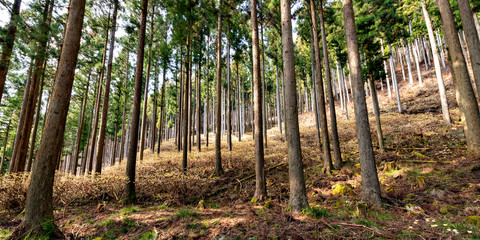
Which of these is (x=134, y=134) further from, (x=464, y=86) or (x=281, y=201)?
(x=464, y=86)

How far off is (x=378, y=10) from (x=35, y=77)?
24.9 metres

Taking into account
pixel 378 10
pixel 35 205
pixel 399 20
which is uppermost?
pixel 378 10

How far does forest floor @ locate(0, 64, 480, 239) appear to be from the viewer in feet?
10.6

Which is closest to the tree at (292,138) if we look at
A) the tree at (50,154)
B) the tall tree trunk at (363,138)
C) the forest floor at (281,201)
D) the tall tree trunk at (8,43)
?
the forest floor at (281,201)

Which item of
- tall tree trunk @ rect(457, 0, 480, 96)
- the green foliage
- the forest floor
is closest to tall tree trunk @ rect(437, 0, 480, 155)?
tall tree trunk @ rect(457, 0, 480, 96)

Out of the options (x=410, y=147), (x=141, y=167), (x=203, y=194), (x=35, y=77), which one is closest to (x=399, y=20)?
(x=410, y=147)

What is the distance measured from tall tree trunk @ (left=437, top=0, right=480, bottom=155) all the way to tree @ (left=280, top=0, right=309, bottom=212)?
21.5 ft

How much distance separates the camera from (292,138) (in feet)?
14.7

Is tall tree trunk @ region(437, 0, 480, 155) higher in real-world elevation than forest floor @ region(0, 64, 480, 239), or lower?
higher

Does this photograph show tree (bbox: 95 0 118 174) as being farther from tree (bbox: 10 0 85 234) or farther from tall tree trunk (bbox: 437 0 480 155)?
tall tree trunk (bbox: 437 0 480 155)

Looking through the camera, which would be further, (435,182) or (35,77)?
(35,77)

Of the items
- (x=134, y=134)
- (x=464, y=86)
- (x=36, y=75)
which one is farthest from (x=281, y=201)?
(x=36, y=75)

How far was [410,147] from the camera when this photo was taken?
9.34m

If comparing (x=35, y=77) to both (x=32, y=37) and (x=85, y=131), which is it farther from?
(x=85, y=131)
